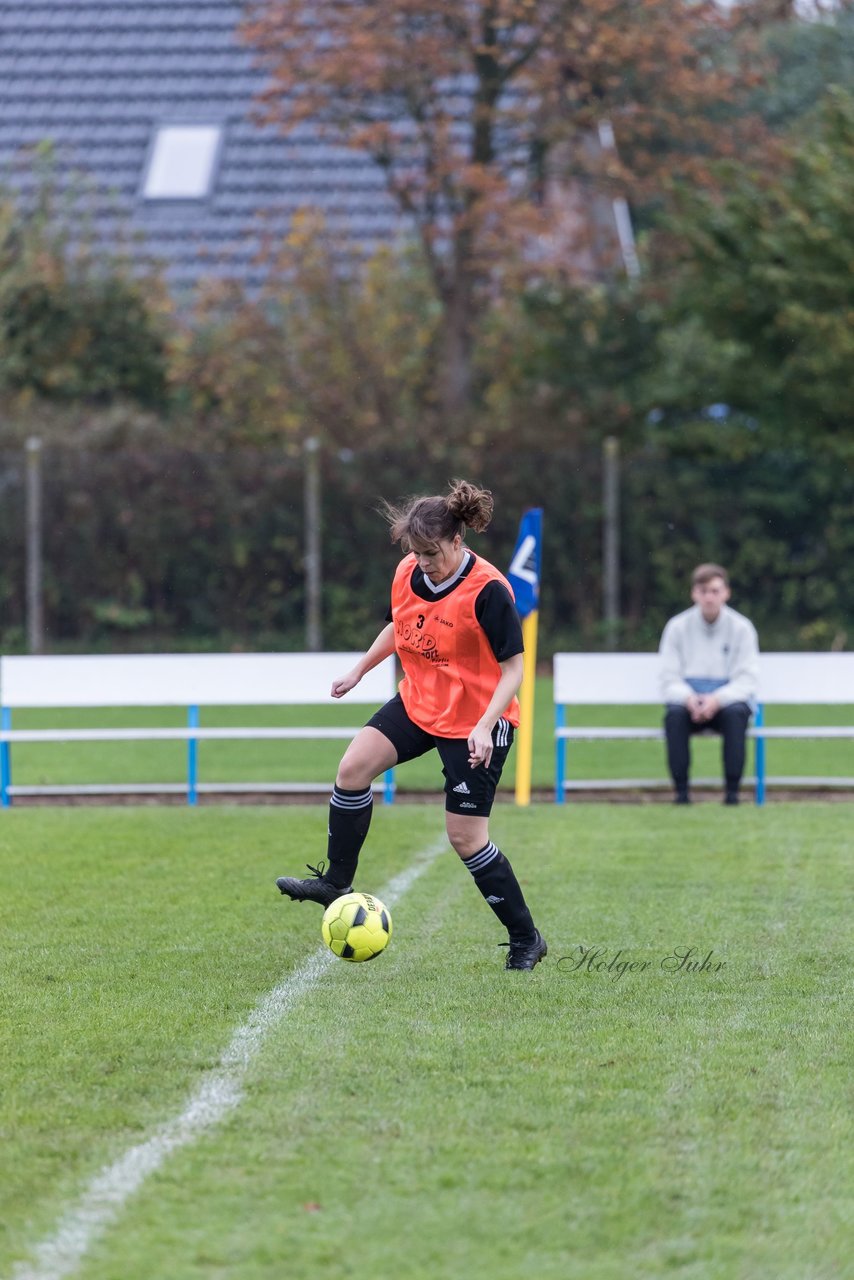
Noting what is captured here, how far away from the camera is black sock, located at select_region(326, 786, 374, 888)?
258 inches

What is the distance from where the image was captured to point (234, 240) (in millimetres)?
28406

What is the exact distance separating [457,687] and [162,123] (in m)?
26.5

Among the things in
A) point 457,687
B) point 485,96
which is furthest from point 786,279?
point 457,687

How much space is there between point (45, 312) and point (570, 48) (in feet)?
26.8

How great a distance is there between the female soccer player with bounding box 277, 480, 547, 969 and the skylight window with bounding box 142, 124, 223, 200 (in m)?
24.4

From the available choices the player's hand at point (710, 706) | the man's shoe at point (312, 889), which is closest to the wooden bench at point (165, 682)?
the player's hand at point (710, 706)

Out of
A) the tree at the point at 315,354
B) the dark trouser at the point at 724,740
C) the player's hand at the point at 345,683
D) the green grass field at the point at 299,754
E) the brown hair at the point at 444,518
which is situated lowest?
the green grass field at the point at 299,754

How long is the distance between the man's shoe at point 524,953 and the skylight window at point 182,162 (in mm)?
24836

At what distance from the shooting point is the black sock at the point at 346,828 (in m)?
6.55

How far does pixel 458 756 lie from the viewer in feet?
20.5

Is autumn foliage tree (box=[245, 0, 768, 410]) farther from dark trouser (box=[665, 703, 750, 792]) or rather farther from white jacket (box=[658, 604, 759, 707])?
dark trouser (box=[665, 703, 750, 792])

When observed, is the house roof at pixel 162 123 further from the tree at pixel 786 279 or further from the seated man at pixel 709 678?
the seated man at pixel 709 678

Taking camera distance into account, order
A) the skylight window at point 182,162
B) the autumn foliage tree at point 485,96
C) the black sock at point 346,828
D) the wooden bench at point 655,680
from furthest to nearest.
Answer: the skylight window at point 182,162
the autumn foliage tree at point 485,96
the wooden bench at point 655,680
the black sock at point 346,828

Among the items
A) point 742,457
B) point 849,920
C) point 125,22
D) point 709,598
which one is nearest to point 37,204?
point 125,22
